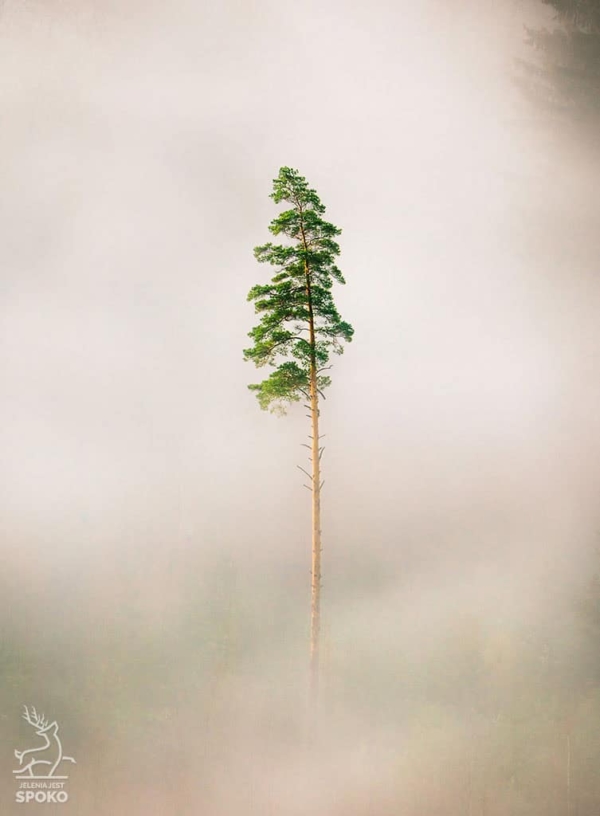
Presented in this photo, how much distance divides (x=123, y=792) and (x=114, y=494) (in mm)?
9659

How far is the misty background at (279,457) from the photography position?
10.1m

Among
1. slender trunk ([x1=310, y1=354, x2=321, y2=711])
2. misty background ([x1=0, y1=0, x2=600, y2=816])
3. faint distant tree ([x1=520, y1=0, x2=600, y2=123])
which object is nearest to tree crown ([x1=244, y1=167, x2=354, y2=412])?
slender trunk ([x1=310, y1=354, x2=321, y2=711])

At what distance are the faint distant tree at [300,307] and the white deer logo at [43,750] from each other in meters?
6.63

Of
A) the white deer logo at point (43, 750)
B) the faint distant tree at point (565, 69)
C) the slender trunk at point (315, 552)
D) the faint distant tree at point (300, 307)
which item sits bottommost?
the white deer logo at point (43, 750)

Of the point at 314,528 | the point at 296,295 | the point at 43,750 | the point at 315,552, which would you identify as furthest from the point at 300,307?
the point at 43,750

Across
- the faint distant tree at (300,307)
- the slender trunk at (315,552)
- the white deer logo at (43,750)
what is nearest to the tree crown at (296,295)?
the faint distant tree at (300,307)

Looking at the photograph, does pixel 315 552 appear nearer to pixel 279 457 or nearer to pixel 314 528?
pixel 314 528

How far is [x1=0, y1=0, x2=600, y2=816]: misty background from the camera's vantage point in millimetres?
10125

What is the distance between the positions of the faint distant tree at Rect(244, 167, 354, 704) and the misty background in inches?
147

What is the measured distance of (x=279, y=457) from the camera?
679 inches

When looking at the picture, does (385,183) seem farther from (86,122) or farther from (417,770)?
(417,770)

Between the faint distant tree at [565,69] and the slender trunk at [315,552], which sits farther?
the faint distant tree at [565,69]

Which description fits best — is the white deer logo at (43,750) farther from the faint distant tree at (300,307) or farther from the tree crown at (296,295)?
the tree crown at (296,295)

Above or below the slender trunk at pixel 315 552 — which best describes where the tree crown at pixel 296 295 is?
above
